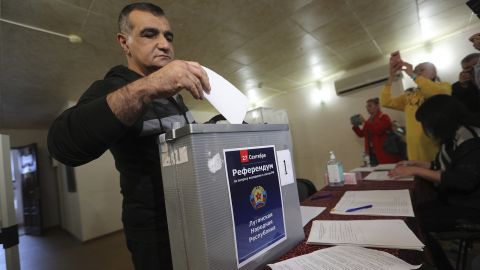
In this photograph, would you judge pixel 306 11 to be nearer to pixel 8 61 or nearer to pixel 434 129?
pixel 434 129

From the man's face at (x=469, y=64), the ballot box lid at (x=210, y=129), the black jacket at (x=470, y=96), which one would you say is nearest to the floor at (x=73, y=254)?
the ballot box lid at (x=210, y=129)

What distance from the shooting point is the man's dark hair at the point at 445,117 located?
3.96ft

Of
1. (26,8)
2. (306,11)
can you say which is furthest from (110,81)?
(306,11)

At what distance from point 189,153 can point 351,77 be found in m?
4.28

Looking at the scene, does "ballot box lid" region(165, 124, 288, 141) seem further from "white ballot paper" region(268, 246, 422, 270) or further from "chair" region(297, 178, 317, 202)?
"chair" region(297, 178, 317, 202)

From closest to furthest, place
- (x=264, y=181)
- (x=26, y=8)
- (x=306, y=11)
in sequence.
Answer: (x=264, y=181) → (x=26, y=8) → (x=306, y=11)

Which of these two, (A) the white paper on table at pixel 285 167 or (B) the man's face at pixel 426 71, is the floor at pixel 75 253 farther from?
(A) the white paper on table at pixel 285 167

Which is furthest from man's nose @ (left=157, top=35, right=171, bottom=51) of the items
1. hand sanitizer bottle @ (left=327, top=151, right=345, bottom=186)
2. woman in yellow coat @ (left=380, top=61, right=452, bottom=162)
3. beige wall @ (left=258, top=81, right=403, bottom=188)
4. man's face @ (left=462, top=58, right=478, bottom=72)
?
beige wall @ (left=258, top=81, right=403, bottom=188)

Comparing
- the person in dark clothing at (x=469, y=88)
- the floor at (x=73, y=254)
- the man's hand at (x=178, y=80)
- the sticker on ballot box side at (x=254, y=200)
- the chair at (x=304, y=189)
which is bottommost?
the floor at (x=73, y=254)

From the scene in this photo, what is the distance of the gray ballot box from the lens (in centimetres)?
37

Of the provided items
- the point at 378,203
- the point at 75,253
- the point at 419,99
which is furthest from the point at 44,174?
the point at 419,99

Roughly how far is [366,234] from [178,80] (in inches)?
23.5

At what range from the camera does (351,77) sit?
3961 mm

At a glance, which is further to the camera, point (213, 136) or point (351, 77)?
point (351, 77)
